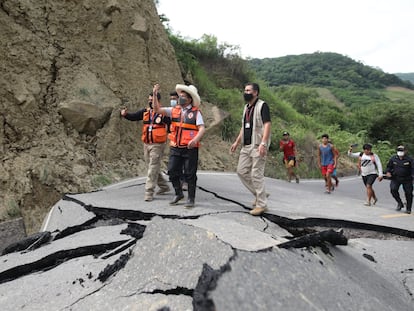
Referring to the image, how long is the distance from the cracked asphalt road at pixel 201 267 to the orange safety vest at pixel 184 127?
3.20ft

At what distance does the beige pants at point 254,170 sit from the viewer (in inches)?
192

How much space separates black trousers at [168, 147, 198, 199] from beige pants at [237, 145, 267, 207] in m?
0.67

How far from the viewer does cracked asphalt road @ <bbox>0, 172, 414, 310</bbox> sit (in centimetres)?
236

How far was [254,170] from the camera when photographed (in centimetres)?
488

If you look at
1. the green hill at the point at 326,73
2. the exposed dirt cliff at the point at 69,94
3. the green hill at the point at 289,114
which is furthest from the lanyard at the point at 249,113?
the green hill at the point at 326,73

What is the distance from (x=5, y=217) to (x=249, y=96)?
560 cm

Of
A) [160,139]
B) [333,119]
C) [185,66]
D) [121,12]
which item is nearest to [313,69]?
[333,119]

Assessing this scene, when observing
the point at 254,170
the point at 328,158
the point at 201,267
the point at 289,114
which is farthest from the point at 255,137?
the point at 289,114

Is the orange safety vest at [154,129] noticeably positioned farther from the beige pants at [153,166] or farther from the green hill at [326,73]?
the green hill at [326,73]

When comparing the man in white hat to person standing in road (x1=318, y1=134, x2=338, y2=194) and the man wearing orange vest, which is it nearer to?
the man wearing orange vest

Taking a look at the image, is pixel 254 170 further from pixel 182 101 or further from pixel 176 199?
pixel 182 101

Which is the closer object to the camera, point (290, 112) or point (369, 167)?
point (369, 167)

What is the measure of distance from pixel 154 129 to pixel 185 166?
0.94 m

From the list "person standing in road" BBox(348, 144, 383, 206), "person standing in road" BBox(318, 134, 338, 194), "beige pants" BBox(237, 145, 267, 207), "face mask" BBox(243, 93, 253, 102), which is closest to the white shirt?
"person standing in road" BBox(348, 144, 383, 206)
